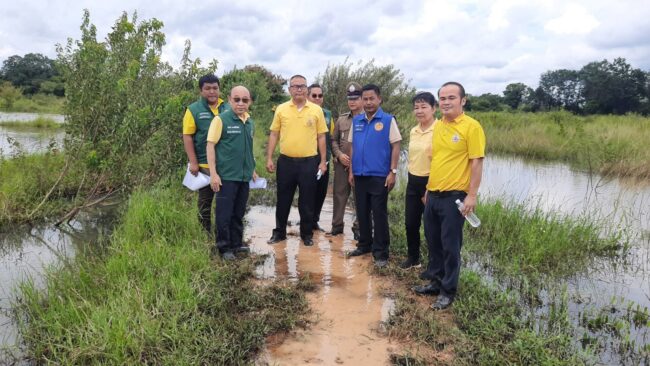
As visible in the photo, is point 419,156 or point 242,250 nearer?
point 419,156

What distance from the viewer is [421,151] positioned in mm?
4184

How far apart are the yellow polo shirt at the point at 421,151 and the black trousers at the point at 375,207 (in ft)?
1.50

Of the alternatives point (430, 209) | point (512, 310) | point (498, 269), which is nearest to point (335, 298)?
point (430, 209)

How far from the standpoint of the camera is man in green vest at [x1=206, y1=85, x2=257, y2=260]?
447 cm

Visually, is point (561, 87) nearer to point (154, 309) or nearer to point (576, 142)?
point (576, 142)

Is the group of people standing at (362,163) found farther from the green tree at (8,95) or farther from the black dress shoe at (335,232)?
the green tree at (8,95)

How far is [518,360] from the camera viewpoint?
2.98 metres

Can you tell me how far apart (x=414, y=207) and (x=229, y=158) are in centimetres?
193

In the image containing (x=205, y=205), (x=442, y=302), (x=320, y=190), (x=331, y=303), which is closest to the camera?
(x=442, y=302)

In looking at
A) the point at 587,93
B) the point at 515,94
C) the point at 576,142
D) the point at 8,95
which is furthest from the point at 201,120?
the point at 587,93

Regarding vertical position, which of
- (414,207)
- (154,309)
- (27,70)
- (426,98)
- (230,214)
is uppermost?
(27,70)

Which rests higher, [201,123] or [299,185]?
[201,123]

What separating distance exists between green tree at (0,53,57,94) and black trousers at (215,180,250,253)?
169ft

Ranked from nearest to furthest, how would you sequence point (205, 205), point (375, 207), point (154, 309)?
1. point (154, 309)
2. point (375, 207)
3. point (205, 205)
